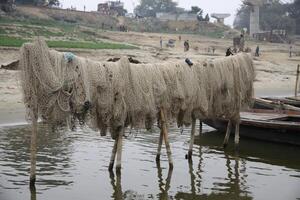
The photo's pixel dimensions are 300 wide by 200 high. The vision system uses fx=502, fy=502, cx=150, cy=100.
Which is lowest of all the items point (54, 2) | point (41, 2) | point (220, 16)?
point (220, 16)

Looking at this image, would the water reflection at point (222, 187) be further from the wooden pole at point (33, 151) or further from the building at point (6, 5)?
the building at point (6, 5)

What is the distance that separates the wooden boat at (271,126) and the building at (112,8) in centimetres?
5479

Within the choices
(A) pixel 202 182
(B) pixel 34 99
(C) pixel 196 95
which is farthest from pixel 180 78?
(B) pixel 34 99

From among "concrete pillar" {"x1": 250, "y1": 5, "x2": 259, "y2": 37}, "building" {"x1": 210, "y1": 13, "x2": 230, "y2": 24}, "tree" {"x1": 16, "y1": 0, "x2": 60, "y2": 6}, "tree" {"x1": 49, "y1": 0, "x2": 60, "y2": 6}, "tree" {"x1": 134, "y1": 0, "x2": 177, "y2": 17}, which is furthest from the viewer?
"tree" {"x1": 134, "y1": 0, "x2": 177, "y2": 17}

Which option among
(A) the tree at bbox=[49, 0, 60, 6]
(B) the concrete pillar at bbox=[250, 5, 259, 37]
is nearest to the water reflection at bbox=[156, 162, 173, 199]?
(A) the tree at bbox=[49, 0, 60, 6]

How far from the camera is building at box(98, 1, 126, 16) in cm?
7012

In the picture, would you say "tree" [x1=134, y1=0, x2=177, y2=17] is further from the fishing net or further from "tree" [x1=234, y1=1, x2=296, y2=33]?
the fishing net

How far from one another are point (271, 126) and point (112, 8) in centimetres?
6451

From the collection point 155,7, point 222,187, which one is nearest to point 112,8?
point 155,7

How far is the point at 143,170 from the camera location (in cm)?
→ 1037

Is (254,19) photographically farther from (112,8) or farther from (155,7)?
(155,7)

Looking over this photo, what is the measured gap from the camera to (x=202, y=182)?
9.77m

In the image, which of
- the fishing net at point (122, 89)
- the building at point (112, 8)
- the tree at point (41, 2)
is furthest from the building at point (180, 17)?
the fishing net at point (122, 89)

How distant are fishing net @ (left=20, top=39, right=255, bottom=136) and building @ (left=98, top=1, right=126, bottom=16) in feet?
190
